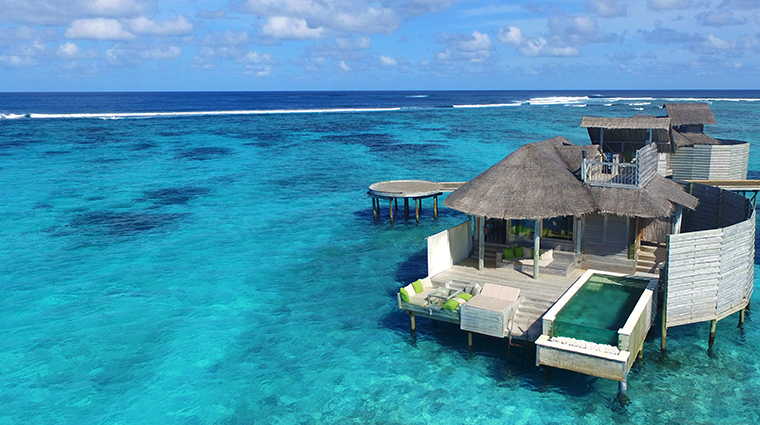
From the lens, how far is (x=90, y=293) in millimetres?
20250

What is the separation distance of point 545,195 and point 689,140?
17.7 m

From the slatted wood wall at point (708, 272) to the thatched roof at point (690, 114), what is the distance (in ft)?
61.3

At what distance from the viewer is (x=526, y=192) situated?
16.7 meters

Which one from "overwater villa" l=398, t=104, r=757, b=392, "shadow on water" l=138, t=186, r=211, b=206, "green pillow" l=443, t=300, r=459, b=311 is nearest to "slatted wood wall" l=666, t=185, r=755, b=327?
"overwater villa" l=398, t=104, r=757, b=392

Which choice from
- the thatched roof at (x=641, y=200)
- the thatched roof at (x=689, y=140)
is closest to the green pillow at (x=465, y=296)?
the thatched roof at (x=641, y=200)

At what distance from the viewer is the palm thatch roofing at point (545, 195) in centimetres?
1602

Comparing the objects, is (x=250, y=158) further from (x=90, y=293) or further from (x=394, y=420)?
(x=394, y=420)

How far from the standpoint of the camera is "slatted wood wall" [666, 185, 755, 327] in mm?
13016

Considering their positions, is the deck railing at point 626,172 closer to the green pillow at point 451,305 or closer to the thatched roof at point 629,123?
the thatched roof at point 629,123

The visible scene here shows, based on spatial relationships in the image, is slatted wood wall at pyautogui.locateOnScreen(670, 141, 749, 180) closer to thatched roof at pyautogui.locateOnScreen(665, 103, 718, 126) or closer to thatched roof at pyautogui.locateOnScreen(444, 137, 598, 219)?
thatched roof at pyautogui.locateOnScreen(665, 103, 718, 126)

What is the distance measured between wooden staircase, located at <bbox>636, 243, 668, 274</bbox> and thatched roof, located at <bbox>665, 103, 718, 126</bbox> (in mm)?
15089

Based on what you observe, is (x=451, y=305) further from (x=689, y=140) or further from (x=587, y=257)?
(x=689, y=140)

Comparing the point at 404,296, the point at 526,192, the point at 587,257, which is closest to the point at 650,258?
the point at 587,257

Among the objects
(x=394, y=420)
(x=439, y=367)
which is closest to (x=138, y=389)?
(x=394, y=420)
